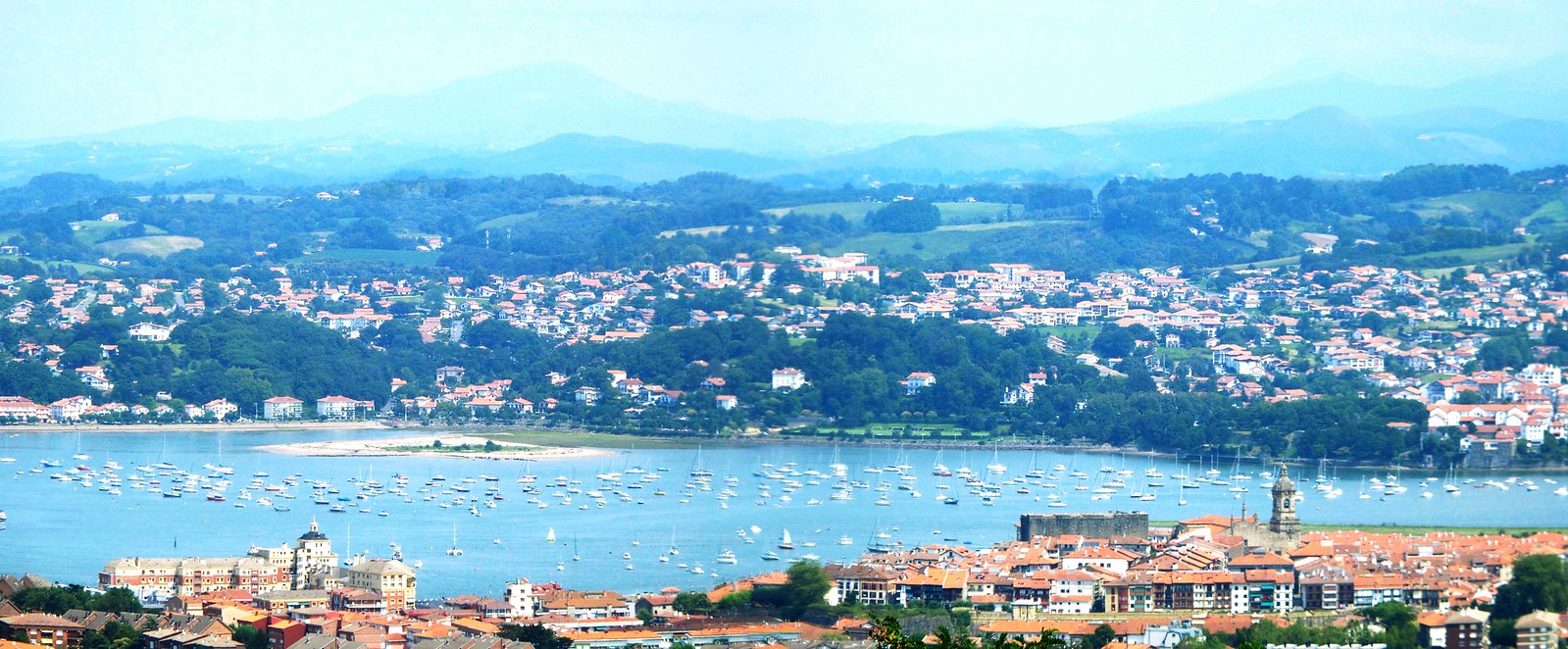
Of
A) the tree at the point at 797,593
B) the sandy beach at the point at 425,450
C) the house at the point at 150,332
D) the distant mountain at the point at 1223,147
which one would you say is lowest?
the tree at the point at 797,593

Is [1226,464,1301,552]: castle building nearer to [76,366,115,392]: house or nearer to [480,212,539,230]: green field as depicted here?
[76,366,115,392]: house

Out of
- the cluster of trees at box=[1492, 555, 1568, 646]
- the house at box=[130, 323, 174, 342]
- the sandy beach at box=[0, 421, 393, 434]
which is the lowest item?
the cluster of trees at box=[1492, 555, 1568, 646]

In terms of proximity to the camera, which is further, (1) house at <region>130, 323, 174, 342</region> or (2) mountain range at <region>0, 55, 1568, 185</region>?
(2) mountain range at <region>0, 55, 1568, 185</region>

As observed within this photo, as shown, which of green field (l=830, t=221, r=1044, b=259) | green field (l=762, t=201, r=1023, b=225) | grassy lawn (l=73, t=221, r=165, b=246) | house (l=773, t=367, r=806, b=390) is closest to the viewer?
house (l=773, t=367, r=806, b=390)

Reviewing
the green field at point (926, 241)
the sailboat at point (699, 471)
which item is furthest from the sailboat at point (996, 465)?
the green field at point (926, 241)

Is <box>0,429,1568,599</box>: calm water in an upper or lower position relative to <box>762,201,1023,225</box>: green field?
lower

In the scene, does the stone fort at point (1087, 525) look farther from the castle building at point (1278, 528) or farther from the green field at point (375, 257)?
the green field at point (375, 257)

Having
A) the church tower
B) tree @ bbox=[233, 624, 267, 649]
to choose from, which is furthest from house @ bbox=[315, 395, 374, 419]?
tree @ bbox=[233, 624, 267, 649]
